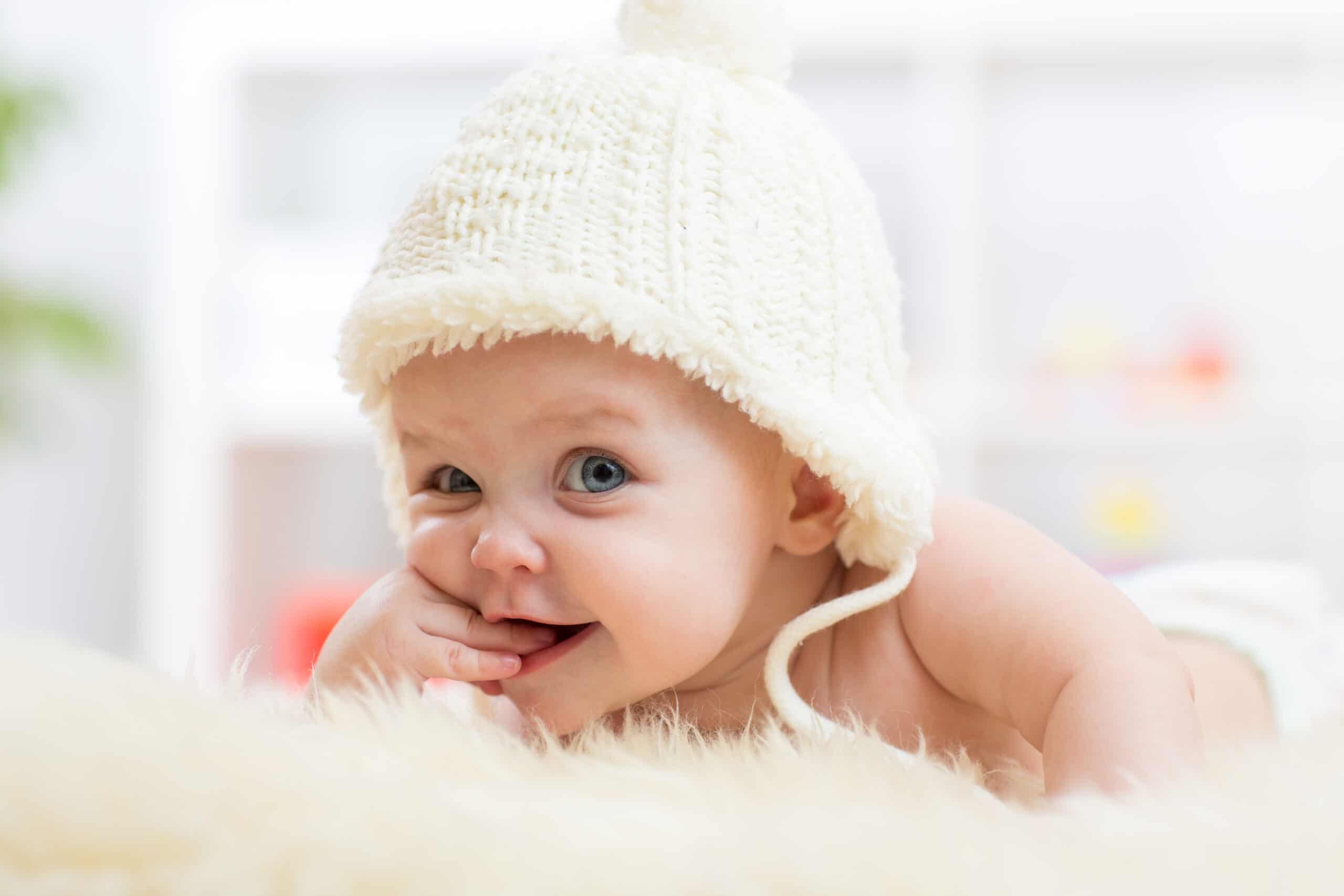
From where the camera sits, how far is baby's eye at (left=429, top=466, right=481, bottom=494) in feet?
2.77

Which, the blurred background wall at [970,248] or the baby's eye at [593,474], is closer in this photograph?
the baby's eye at [593,474]

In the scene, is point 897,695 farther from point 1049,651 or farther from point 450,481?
point 450,481

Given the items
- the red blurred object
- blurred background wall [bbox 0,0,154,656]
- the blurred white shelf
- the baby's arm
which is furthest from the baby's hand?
blurred background wall [bbox 0,0,154,656]

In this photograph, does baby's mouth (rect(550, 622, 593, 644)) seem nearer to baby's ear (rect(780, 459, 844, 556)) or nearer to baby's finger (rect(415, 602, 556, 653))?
baby's finger (rect(415, 602, 556, 653))

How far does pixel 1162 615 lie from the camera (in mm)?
1178

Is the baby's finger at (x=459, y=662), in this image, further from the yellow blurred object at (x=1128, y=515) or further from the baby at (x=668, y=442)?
the yellow blurred object at (x=1128, y=515)

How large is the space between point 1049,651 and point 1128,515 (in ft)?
7.43

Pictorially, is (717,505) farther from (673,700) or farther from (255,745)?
(255,745)

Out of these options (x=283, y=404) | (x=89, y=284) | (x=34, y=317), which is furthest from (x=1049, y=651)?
(x=89, y=284)

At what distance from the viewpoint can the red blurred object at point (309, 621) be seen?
2156 mm

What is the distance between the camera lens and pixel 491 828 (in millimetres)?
427

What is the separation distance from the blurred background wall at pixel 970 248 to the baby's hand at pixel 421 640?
6.42 feet

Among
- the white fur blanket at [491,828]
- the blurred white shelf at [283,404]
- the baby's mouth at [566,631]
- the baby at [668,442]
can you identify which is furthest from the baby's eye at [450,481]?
the blurred white shelf at [283,404]

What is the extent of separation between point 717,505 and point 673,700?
158mm
